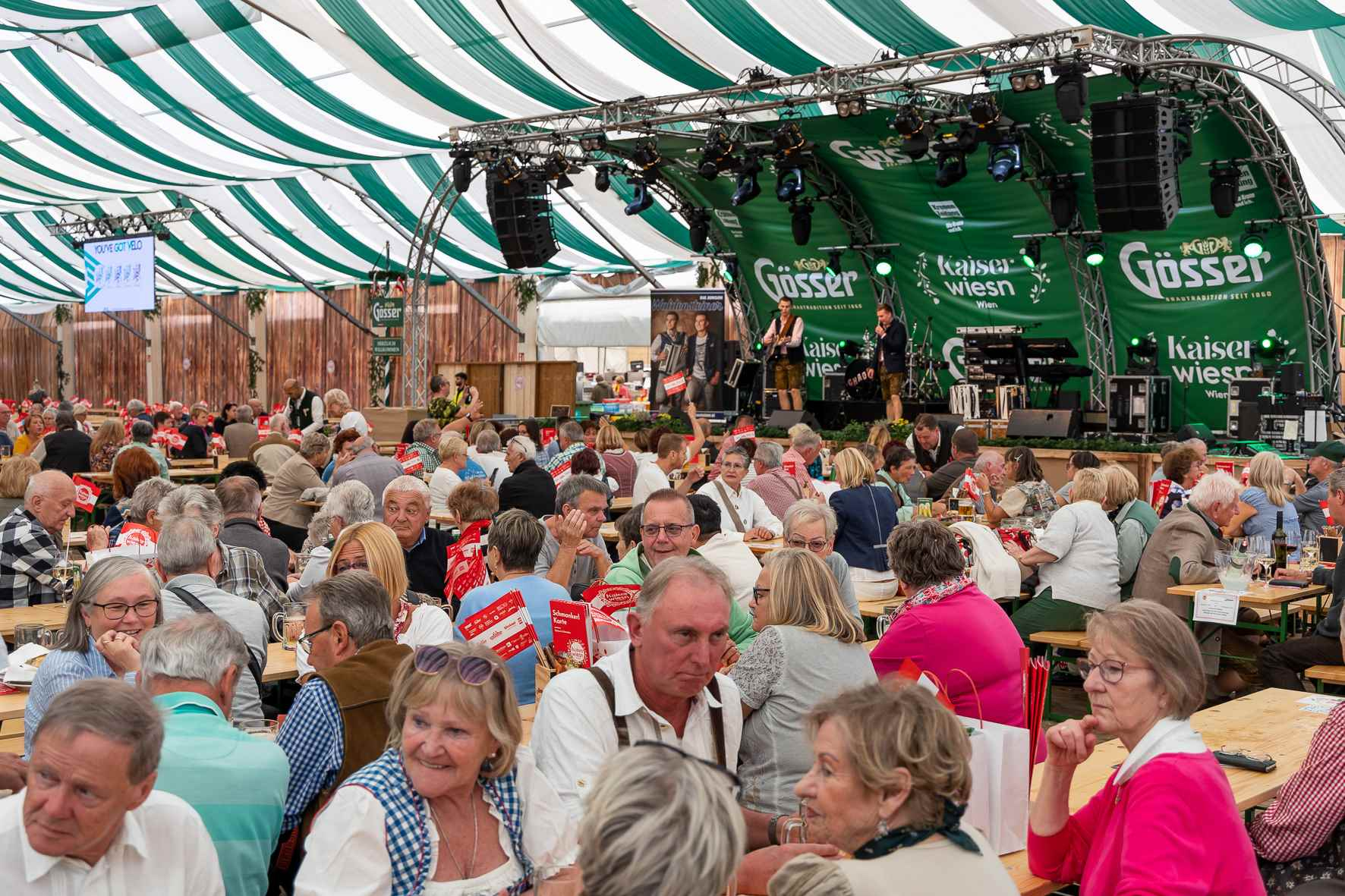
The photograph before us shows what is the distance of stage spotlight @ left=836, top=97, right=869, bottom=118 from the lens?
39.9 ft

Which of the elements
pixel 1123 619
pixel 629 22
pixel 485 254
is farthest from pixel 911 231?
pixel 1123 619

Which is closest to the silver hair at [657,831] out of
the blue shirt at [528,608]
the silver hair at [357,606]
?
the silver hair at [357,606]

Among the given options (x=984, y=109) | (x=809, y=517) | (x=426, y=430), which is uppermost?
(x=984, y=109)

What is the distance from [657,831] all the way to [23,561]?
4890 mm

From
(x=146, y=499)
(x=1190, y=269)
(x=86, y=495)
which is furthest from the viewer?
(x=1190, y=269)

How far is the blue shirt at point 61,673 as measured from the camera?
11.3 feet

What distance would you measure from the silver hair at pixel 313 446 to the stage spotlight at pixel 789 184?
7.30 meters

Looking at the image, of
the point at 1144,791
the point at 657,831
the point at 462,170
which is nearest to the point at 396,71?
the point at 462,170

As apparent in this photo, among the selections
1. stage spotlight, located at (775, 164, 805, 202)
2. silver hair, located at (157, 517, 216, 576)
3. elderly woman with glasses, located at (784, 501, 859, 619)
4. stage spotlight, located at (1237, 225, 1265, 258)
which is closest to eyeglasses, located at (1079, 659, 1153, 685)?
elderly woman with glasses, located at (784, 501, 859, 619)

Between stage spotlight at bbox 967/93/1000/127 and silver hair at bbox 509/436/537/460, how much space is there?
17.1 ft

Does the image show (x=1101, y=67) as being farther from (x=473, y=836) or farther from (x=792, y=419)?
(x=473, y=836)

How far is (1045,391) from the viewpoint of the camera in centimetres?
1590

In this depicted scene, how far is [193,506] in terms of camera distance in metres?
5.23

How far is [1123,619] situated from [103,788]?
182 cm
